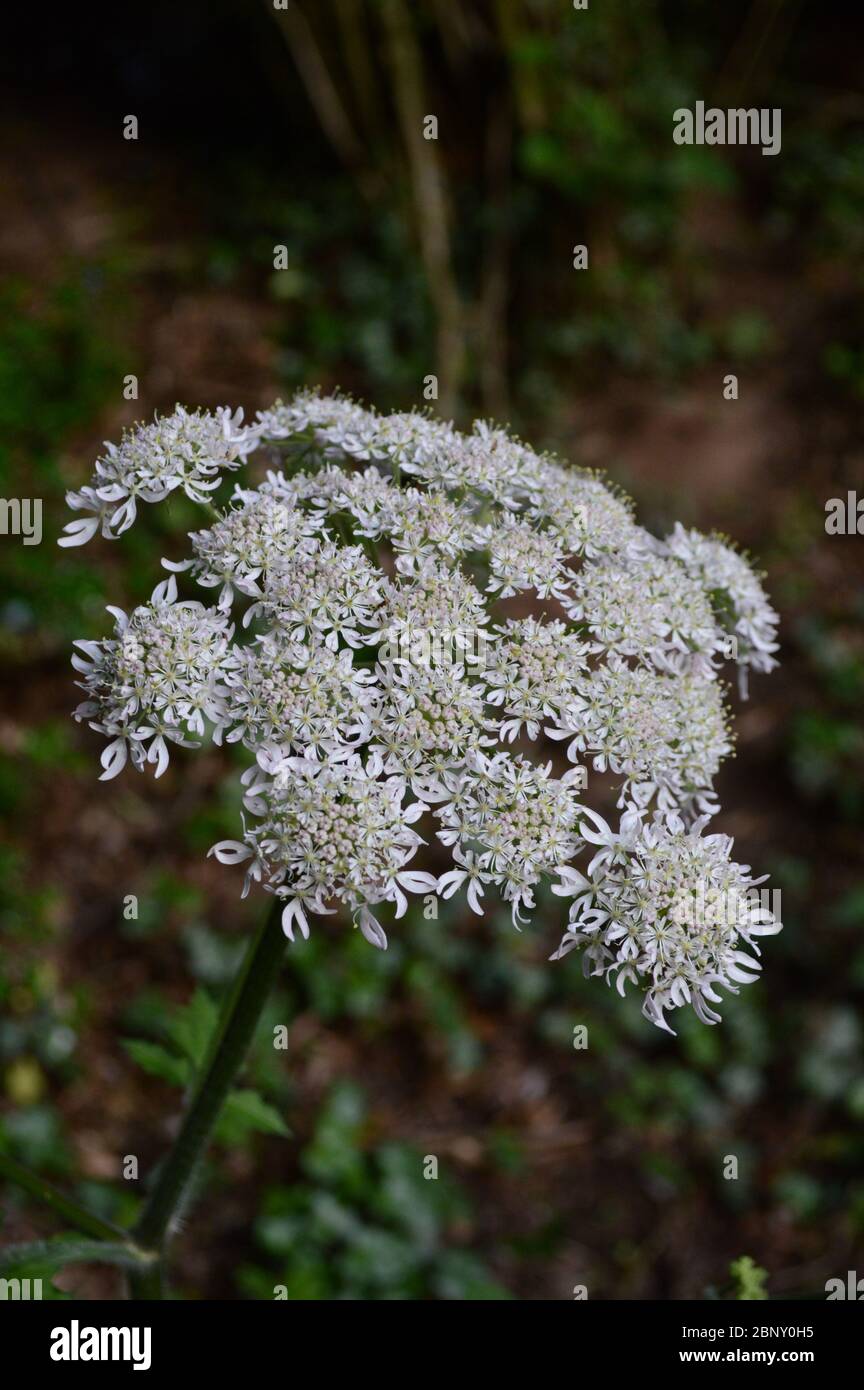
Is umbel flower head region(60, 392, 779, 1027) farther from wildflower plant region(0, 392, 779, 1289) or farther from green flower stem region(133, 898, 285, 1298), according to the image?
green flower stem region(133, 898, 285, 1298)

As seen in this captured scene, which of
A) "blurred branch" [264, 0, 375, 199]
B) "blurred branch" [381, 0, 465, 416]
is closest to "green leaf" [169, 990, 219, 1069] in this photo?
"blurred branch" [381, 0, 465, 416]

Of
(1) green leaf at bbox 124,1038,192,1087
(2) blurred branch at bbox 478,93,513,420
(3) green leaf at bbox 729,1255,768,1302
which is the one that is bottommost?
(3) green leaf at bbox 729,1255,768,1302

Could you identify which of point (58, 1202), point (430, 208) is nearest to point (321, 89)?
point (430, 208)

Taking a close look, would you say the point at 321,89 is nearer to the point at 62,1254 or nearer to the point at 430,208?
the point at 430,208

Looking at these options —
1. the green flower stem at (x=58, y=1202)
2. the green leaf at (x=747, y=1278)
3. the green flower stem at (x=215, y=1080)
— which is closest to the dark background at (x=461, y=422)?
the green leaf at (x=747, y=1278)

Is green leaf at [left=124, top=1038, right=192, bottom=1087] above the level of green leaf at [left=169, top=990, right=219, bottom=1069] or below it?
below
